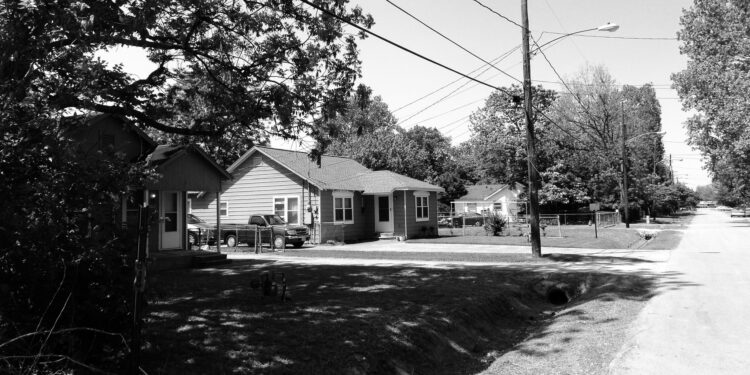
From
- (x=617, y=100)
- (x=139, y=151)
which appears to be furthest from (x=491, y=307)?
(x=617, y=100)

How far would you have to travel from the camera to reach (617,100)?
4916cm

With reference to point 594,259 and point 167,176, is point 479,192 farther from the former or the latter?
point 167,176

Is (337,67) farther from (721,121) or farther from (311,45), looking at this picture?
(721,121)

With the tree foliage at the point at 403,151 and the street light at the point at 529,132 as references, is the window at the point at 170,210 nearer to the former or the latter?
the street light at the point at 529,132

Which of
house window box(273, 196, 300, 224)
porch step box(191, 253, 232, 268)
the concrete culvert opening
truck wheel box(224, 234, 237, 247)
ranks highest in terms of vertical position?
house window box(273, 196, 300, 224)

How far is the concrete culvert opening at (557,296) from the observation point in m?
11.9

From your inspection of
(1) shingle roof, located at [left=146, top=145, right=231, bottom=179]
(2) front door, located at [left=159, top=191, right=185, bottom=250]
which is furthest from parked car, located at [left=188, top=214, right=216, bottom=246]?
(1) shingle roof, located at [left=146, top=145, right=231, bottom=179]

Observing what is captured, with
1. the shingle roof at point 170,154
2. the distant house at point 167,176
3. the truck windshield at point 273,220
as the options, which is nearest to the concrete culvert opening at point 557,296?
the distant house at point 167,176

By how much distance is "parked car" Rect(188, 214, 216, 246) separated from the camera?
22.6 m

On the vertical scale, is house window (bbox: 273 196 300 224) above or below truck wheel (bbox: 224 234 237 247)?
above

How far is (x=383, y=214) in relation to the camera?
29.2 meters

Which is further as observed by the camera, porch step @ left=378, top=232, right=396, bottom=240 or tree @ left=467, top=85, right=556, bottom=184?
tree @ left=467, top=85, right=556, bottom=184

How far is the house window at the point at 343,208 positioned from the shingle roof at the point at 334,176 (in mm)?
617

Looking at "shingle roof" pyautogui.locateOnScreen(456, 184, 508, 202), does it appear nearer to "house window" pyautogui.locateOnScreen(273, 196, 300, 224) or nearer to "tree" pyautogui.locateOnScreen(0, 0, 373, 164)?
"house window" pyautogui.locateOnScreen(273, 196, 300, 224)
